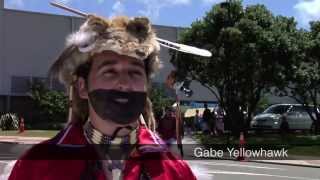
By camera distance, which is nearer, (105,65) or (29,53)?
(105,65)

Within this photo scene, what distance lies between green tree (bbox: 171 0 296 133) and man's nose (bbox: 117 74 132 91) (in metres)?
27.1

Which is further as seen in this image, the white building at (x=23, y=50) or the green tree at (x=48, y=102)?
the white building at (x=23, y=50)

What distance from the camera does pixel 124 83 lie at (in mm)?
2773

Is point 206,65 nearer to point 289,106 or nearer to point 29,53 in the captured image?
point 289,106

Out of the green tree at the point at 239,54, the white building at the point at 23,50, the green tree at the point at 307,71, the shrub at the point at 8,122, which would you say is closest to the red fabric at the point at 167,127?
the green tree at the point at 239,54

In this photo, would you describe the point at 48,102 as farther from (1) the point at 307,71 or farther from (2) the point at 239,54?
(1) the point at 307,71

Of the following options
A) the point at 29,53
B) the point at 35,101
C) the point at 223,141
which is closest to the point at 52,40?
the point at 29,53

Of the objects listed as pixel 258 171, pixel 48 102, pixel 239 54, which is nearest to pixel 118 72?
pixel 258 171

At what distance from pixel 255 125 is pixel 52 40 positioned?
→ 64.0 feet

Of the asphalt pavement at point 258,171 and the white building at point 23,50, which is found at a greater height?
the white building at point 23,50

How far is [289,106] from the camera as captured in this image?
36.9m

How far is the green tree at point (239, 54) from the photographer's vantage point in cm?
3016

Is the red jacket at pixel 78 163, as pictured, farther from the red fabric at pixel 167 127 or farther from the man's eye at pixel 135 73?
the red fabric at pixel 167 127

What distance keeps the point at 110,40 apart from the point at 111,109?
269 mm
